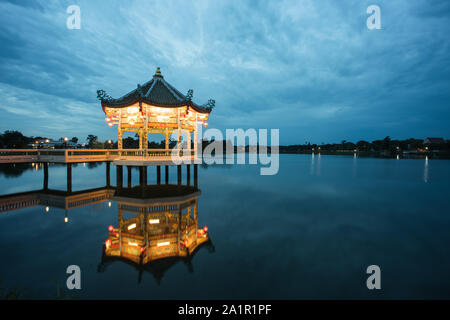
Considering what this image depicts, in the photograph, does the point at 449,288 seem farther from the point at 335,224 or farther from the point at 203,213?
the point at 203,213

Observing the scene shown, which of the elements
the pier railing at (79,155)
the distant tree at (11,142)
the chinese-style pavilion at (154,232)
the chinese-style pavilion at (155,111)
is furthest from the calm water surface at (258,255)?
the distant tree at (11,142)

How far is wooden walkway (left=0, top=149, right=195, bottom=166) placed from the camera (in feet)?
43.5

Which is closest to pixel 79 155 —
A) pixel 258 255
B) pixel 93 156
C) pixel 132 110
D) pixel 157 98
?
pixel 93 156

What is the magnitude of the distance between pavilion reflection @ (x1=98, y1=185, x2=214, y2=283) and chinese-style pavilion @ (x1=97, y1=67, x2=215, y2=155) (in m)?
4.74

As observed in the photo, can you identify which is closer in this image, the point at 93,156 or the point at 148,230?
the point at 148,230

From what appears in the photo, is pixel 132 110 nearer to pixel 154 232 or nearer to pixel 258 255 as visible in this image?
pixel 154 232

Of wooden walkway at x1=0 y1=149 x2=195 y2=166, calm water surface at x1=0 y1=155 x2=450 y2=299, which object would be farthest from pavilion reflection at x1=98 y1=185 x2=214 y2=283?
wooden walkway at x1=0 y1=149 x2=195 y2=166

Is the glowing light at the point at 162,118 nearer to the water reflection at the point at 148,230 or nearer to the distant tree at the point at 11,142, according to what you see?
the water reflection at the point at 148,230

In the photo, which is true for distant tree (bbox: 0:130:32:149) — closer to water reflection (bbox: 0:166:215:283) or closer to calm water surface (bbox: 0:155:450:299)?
water reflection (bbox: 0:166:215:283)

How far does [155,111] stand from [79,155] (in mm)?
6706

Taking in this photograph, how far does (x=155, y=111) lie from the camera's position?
14727mm
